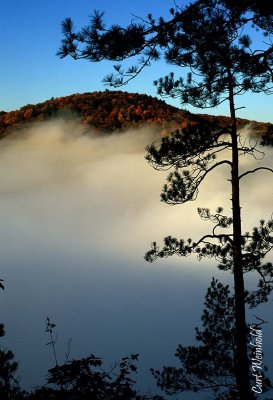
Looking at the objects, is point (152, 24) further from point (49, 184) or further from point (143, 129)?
point (49, 184)

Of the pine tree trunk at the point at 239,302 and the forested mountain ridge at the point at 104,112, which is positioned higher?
the forested mountain ridge at the point at 104,112

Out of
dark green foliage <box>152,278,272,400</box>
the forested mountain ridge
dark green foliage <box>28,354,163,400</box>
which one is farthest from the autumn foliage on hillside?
dark green foliage <box>28,354,163,400</box>

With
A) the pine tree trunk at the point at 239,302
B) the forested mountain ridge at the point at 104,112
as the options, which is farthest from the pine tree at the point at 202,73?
the forested mountain ridge at the point at 104,112

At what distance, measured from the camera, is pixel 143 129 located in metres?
65.2

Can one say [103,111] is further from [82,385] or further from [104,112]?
[82,385]

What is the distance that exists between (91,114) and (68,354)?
64775mm

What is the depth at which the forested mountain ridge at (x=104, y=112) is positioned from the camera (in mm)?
63500

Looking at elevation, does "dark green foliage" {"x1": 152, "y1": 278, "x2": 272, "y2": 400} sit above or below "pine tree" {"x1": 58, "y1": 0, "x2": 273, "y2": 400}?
below

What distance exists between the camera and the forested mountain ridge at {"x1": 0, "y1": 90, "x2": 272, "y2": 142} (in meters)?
63.5

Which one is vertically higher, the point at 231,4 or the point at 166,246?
the point at 231,4

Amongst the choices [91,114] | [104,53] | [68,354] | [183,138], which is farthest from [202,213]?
[91,114]

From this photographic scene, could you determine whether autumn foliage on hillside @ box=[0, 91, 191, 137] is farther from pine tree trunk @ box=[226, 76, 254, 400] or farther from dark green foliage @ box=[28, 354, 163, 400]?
dark green foliage @ box=[28, 354, 163, 400]

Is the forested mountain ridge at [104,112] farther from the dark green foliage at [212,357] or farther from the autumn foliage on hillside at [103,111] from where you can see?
the dark green foliage at [212,357]

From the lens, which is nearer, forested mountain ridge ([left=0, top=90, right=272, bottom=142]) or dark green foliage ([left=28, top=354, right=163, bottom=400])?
dark green foliage ([left=28, top=354, right=163, bottom=400])
